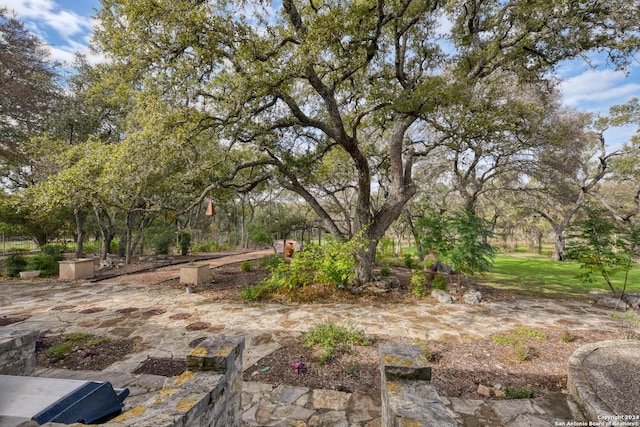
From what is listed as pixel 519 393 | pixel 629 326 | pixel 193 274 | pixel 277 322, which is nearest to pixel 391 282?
pixel 277 322

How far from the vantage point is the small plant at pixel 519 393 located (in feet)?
11.0

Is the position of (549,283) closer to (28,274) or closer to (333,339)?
(333,339)

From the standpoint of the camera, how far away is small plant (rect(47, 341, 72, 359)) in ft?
14.0

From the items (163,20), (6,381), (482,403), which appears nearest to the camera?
(6,381)

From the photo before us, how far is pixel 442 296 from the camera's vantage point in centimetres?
761

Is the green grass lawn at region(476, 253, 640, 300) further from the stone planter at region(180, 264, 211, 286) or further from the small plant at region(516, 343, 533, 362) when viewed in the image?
the stone planter at region(180, 264, 211, 286)

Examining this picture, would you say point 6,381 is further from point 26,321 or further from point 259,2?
point 259,2

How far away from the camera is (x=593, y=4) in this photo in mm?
6223

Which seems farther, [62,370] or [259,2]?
[259,2]

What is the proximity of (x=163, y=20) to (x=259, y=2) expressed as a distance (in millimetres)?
1958

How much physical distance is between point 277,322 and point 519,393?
4.19m

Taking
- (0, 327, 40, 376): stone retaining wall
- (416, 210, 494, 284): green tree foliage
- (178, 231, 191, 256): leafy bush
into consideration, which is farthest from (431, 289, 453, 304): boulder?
(178, 231, 191, 256): leafy bush

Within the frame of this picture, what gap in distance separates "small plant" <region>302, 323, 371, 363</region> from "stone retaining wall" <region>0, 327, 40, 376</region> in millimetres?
3440

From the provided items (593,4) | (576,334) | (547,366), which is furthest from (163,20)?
(576,334)
